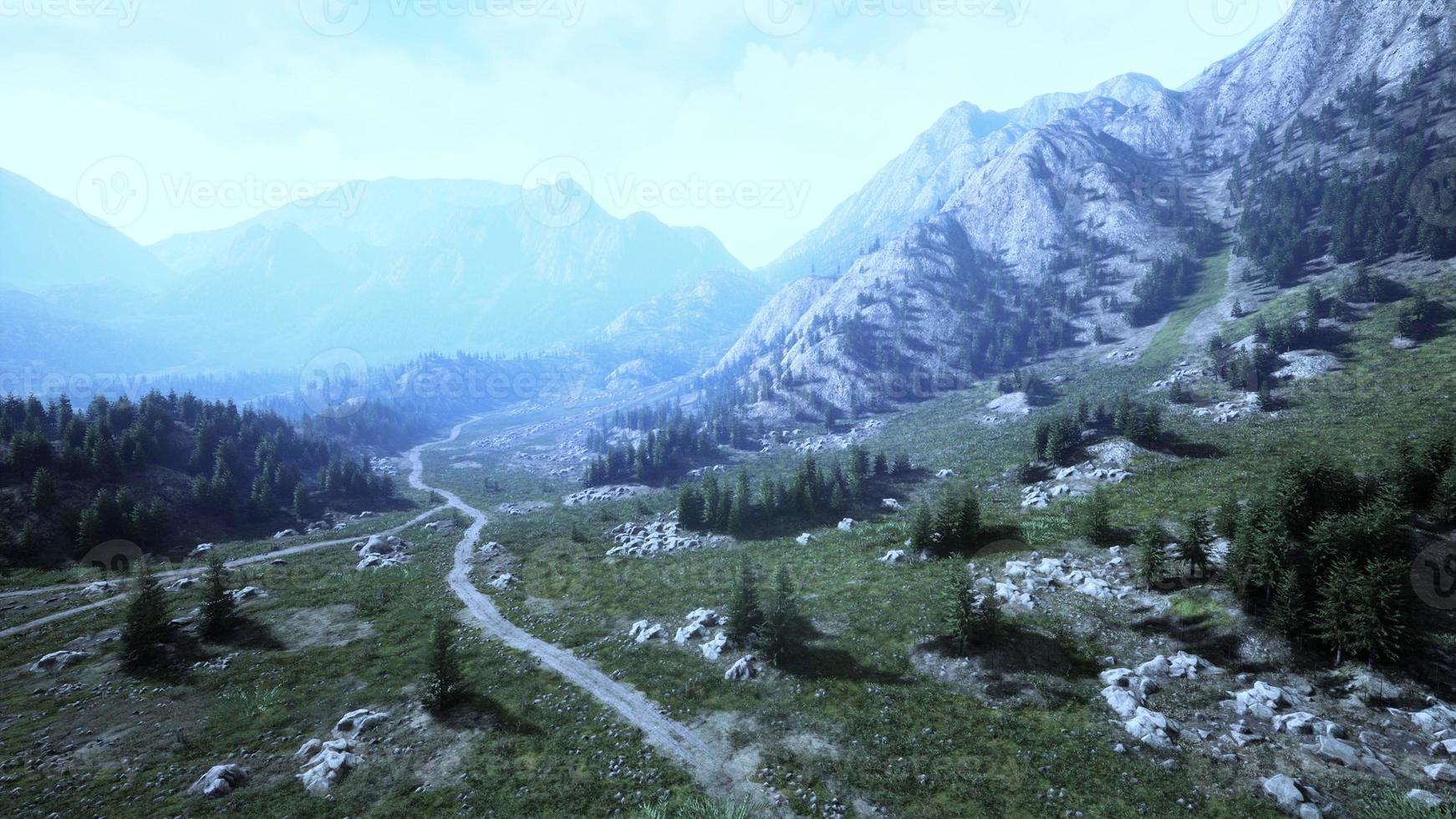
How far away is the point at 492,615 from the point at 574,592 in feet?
26.5

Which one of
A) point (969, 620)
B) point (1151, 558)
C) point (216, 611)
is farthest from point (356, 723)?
point (1151, 558)

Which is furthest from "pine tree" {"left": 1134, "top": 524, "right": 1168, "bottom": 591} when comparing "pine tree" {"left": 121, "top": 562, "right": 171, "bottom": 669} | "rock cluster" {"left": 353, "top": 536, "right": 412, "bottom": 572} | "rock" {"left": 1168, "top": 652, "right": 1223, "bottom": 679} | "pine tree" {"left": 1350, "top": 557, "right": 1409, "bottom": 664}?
"rock cluster" {"left": 353, "top": 536, "right": 412, "bottom": 572}

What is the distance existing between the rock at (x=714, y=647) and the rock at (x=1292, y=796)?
1096 inches

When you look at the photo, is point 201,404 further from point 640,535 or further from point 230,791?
point 230,791

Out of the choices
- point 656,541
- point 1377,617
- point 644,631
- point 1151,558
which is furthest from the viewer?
point 656,541

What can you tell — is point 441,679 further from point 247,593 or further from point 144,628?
point 247,593

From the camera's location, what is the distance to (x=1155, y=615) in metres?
33.8

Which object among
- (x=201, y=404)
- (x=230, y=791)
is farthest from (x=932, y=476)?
(x=201, y=404)

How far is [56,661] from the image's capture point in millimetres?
38094

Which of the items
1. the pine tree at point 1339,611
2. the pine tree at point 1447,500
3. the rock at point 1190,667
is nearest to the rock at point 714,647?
the rock at point 1190,667

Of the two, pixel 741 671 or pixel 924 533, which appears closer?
pixel 741 671

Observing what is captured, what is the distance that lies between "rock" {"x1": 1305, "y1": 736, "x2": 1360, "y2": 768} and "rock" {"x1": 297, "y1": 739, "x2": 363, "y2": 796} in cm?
4540

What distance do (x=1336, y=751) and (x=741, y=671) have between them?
28.0 metres

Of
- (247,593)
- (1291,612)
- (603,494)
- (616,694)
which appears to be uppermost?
(1291,612)
